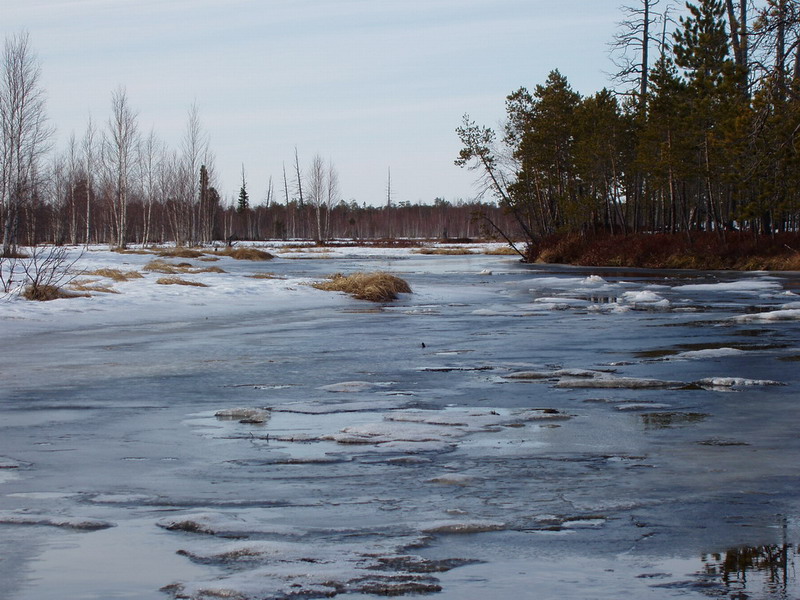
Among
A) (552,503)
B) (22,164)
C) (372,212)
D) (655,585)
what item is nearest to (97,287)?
(552,503)

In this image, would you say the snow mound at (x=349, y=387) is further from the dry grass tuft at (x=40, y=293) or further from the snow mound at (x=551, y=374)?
the dry grass tuft at (x=40, y=293)

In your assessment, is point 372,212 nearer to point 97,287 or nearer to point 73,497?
point 97,287

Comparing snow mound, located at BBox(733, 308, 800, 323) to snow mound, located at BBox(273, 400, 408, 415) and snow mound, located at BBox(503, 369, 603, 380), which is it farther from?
snow mound, located at BBox(273, 400, 408, 415)

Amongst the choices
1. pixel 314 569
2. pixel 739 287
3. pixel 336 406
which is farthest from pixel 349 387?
pixel 739 287

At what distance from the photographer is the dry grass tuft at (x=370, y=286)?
21938mm

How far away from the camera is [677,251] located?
4266 cm

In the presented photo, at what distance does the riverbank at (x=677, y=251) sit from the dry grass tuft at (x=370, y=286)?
19.9m

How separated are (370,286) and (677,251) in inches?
987

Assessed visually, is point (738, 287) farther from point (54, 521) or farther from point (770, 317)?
point (54, 521)

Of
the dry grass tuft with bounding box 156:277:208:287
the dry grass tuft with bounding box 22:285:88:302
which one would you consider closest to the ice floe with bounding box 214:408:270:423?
the dry grass tuft with bounding box 22:285:88:302

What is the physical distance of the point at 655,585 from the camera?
3.37 meters

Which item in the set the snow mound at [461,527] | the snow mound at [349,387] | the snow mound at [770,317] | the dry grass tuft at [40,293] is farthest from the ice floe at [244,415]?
the snow mound at [770,317]

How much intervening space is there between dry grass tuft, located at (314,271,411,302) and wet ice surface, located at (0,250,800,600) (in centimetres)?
909

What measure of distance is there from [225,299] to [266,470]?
15.1 m
